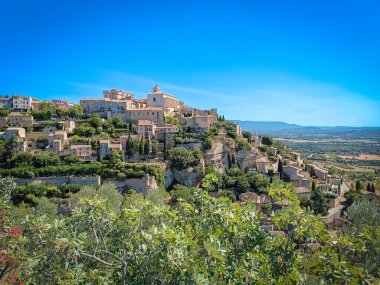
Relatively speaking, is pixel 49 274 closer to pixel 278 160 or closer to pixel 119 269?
pixel 119 269

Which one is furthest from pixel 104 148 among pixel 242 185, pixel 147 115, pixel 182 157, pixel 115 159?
pixel 242 185

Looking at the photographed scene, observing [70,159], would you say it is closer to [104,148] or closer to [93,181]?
[104,148]

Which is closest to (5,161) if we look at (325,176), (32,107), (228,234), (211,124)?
(32,107)

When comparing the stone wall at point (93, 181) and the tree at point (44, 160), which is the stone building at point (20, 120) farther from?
the stone wall at point (93, 181)

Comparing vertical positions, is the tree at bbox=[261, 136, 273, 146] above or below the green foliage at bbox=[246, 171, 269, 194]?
above

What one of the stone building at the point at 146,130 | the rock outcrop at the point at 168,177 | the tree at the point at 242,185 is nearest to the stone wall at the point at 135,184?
the rock outcrop at the point at 168,177

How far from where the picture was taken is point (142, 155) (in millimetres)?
41375

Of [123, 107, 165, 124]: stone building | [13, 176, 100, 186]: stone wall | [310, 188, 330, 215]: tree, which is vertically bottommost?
[310, 188, 330, 215]: tree

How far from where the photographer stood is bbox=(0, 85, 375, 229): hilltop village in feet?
118

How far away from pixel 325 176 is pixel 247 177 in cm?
1531

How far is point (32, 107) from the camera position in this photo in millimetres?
53781

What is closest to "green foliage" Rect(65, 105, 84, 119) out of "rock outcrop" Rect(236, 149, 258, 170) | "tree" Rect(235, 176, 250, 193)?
"rock outcrop" Rect(236, 149, 258, 170)

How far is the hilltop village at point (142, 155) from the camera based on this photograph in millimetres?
35844

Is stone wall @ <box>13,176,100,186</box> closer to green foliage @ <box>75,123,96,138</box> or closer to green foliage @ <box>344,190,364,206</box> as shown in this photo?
green foliage @ <box>75,123,96,138</box>
